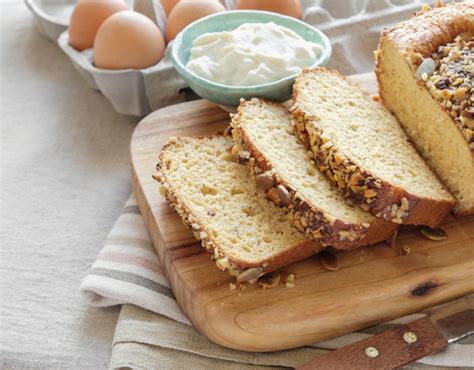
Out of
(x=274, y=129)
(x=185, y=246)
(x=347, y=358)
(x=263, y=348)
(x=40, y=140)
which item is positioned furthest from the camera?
(x=40, y=140)

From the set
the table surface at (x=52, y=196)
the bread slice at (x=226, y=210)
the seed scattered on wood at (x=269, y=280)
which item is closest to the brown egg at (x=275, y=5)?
the table surface at (x=52, y=196)

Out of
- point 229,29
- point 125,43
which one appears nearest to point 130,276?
point 125,43

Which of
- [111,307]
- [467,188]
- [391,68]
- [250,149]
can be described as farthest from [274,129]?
[111,307]

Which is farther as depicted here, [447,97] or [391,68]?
[391,68]

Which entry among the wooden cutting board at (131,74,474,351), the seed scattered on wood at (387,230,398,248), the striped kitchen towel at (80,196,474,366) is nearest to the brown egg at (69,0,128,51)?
the striped kitchen towel at (80,196,474,366)

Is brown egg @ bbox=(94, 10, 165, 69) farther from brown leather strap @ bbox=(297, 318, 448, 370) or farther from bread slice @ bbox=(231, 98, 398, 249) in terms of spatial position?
brown leather strap @ bbox=(297, 318, 448, 370)

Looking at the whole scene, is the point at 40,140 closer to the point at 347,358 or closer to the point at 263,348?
the point at 263,348
